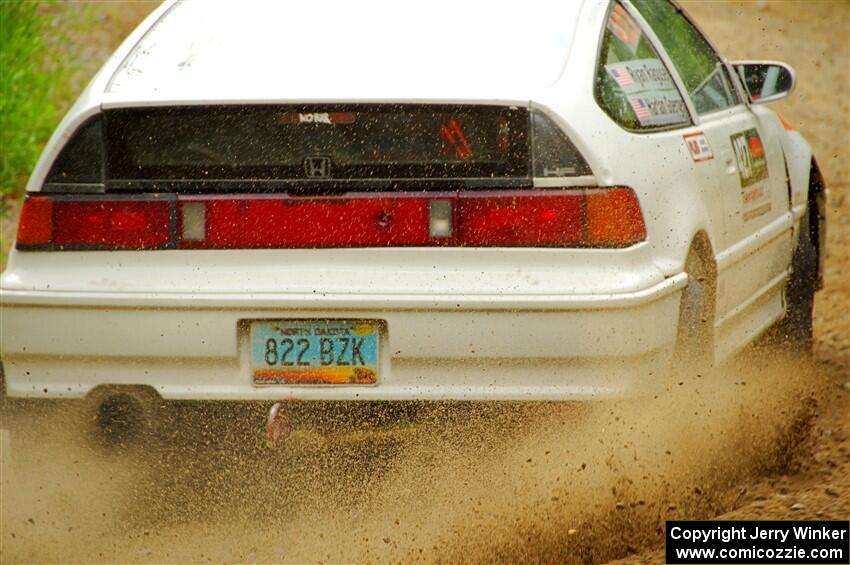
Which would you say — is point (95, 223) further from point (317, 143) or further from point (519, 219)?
point (519, 219)

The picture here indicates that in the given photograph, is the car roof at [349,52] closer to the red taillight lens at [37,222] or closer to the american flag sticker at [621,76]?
the american flag sticker at [621,76]

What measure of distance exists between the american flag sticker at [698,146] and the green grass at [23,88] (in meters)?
5.70

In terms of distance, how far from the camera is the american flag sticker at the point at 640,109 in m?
4.88

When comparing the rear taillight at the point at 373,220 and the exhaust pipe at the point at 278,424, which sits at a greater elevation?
the rear taillight at the point at 373,220

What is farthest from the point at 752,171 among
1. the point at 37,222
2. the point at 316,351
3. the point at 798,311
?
the point at 37,222

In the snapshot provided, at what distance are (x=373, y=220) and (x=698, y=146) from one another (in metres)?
1.31

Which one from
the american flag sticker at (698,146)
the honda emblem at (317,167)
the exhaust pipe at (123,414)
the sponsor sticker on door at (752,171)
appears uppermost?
the honda emblem at (317,167)

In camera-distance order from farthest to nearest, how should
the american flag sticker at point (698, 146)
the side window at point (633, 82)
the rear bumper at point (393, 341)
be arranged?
1. the american flag sticker at point (698, 146)
2. the side window at point (633, 82)
3. the rear bumper at point (393, 341)

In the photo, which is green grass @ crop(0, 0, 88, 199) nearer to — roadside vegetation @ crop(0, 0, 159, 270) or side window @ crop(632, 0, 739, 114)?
roadside vegetation @ crop(0, 0, 159, 270)

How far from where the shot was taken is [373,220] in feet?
14.6

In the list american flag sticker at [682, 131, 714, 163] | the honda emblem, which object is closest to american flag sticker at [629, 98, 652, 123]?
american flag sticker at [682, 131, 714, 163]

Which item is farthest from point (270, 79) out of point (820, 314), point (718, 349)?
point (820, 314)

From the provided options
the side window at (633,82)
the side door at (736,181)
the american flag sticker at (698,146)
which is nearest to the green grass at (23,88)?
the side door at (736,181)

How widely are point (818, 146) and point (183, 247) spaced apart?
36.1ft
